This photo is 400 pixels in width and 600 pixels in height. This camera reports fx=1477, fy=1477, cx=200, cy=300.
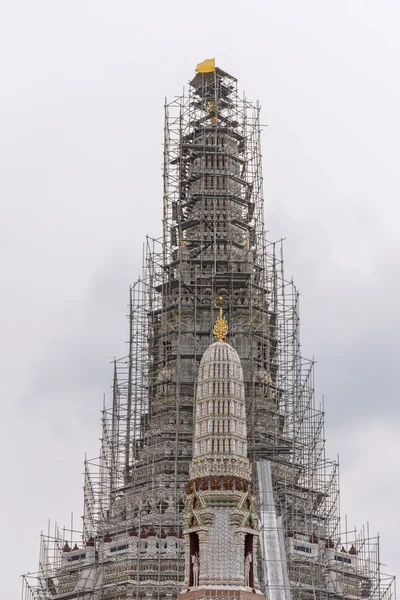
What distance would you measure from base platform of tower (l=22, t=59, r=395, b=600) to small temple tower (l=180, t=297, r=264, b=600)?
0.08m

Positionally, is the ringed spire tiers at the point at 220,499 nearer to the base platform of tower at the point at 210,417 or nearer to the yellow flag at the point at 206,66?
the base platform of tower at the point at 210,417

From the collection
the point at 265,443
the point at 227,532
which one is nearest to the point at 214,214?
the point at 265,443

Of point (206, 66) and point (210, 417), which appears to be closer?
point (210, 417)

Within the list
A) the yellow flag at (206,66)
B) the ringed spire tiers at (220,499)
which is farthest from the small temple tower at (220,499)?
the yellow flag at (206,66)

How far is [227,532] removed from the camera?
194 feet

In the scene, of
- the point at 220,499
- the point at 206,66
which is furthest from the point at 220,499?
the point at 206,66

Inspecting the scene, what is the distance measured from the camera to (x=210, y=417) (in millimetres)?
62156

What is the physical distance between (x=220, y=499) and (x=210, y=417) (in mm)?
3859

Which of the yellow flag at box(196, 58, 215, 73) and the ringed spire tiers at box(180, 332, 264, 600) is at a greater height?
the yellow flag at box(196, 58, 215, 73)

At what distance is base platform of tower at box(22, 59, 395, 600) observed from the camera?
6525cm

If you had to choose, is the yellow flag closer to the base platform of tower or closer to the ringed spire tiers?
the base platform of tower

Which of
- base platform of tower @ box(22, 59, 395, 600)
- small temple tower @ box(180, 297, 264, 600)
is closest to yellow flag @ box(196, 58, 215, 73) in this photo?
base platform of tower @ box(22, 59, 395, 600)

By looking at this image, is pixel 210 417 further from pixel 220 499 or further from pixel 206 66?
pixel 206 66

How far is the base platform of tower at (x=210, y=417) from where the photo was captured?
6525 cm
